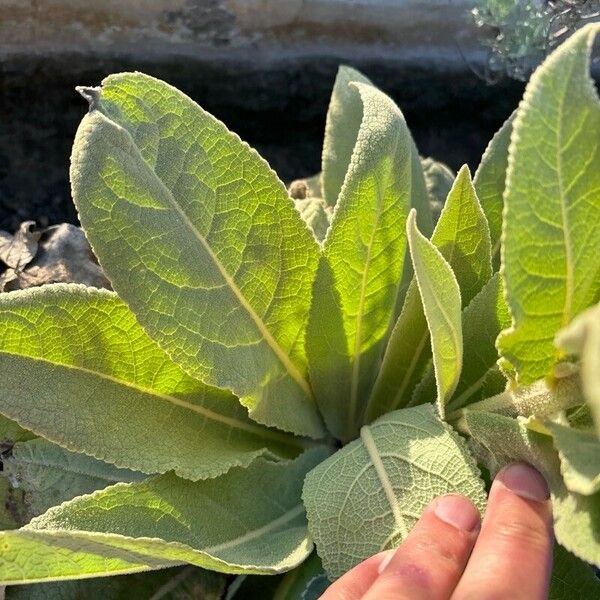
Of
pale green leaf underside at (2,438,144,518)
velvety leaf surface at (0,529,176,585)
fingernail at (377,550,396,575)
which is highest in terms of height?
velvety leaf surface at (0,529,176,585)

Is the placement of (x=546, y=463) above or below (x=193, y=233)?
below

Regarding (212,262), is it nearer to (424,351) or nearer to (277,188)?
(277,188)

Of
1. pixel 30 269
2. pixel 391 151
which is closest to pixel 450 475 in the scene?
pixel 391 151

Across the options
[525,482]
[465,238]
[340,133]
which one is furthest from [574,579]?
[340,133]

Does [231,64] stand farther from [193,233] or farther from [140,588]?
[140,588]

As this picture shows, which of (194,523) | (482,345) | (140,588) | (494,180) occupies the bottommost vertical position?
(140,588)

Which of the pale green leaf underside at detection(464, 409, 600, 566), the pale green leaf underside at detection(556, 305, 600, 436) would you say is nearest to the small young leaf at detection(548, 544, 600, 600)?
the pale green leaf underside at detection(464, 409, 600, 566)

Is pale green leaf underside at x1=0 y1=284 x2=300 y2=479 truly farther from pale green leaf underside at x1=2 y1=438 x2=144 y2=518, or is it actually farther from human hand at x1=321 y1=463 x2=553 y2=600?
human hand at x1=321 y1=463 x2=553 y2=600
